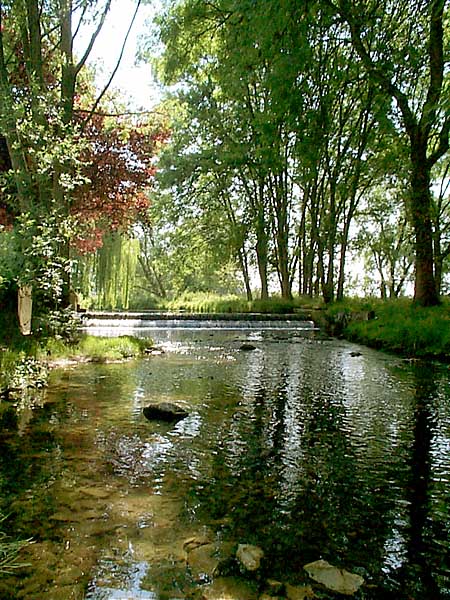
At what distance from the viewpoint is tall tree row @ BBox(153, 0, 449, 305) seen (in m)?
6.26

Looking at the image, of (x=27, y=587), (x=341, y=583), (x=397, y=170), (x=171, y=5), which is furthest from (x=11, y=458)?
(x=397, y=170)

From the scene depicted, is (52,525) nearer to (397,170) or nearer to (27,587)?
(27,587)

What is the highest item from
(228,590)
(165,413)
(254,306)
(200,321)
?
(254,306)

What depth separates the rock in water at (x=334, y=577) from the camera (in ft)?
5.00

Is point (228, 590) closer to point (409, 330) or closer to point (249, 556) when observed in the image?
point (249, 556)

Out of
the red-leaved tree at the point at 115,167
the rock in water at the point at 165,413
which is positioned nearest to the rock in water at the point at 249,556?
the rock in water at the point at 165,413

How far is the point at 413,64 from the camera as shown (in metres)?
6.34

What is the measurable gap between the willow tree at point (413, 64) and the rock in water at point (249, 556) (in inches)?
231

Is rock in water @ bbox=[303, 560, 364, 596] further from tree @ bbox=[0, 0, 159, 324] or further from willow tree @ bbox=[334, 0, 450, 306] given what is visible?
willow tree @ bbox=[334, 0, 450, 306]

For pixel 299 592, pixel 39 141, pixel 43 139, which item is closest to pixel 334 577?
pixel 299 592

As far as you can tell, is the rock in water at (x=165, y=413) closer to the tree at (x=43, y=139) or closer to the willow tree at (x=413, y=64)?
the tree at (x=43, y=139)

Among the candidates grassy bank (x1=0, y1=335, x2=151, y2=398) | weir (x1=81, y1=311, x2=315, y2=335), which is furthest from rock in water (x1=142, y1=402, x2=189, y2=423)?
weir (x1=81, y1=311, x2=315, y2=335)

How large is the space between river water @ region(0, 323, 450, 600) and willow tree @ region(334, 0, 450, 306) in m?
4.47

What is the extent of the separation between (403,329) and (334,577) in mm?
7802
